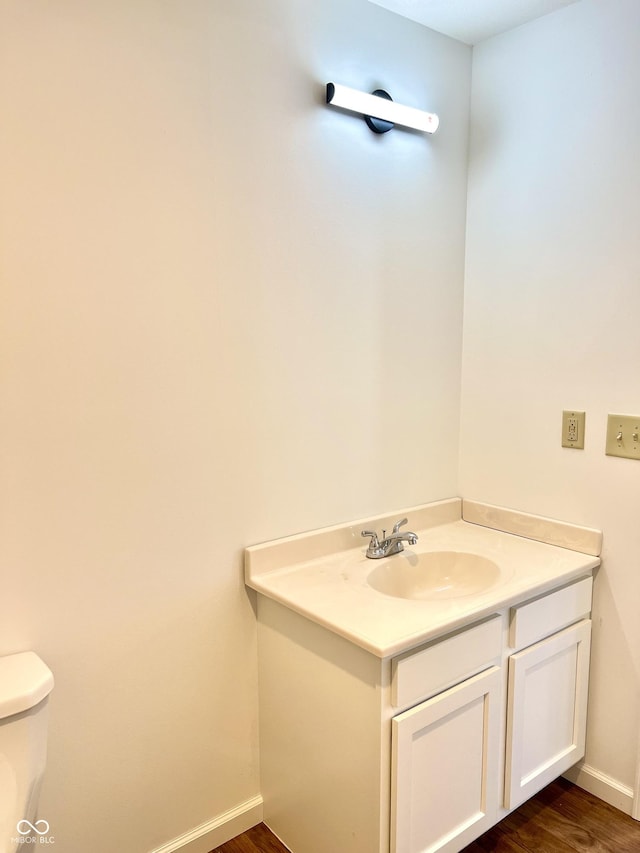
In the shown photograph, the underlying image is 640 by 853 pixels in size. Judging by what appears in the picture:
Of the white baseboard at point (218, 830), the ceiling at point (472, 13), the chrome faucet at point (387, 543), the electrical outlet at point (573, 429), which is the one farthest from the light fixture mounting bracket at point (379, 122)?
the white baseboard at point (218, 830)

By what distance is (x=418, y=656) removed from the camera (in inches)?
55.1

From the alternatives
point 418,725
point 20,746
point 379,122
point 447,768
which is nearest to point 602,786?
point 447,768

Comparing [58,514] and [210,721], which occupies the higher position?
[58,514]

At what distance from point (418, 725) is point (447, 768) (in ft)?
0.64

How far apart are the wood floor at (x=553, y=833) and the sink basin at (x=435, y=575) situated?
0.69 m

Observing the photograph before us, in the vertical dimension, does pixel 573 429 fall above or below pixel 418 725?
above

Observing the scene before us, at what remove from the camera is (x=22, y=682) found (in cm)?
122

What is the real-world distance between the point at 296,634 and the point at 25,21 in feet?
4.98

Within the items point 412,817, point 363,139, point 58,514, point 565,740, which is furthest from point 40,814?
point 363,139

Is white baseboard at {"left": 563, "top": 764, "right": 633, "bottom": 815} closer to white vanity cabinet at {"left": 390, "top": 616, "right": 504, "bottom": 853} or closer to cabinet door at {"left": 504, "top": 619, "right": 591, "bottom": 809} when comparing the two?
cabinet door at {"left": 504, "top": 619, "right": 591, "bottom": 809}

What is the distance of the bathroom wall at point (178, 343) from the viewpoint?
134cm

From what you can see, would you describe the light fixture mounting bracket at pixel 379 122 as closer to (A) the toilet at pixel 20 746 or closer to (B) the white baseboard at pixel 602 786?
(A) the toilet at pixel 20 746

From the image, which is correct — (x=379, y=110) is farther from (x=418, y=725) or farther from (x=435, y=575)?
(x=418, y=725)

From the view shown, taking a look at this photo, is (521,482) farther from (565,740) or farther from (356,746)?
(356,746)
